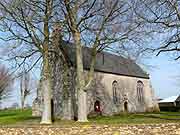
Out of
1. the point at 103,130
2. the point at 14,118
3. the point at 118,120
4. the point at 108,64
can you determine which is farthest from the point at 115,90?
the point at 103,130

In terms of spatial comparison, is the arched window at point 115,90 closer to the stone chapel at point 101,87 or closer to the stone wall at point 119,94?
the stone chapel at point 101,87

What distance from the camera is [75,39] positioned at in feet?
82.7

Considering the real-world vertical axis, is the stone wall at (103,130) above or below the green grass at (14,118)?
below

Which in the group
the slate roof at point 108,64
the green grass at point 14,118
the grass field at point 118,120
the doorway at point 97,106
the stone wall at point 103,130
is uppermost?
the slate roof at point 108,64

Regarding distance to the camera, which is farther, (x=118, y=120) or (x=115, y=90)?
(x=115, y=90)

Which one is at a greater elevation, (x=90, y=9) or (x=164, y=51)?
(x=90, y=9)

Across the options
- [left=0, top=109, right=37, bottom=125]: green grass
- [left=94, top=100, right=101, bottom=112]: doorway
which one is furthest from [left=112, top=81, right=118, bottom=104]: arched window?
[left=0, top=109, right=37, bottom=125]: green grass

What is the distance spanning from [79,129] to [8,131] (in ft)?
14.6

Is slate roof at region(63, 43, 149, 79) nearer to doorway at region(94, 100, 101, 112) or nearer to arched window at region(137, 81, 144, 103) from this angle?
arched window at region(137, 81, 144, 103)

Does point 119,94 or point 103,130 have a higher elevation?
point 119,94

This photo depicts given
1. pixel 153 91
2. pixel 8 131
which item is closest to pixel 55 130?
pixel 8 131

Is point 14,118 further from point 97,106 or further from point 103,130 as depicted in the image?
point 103,130

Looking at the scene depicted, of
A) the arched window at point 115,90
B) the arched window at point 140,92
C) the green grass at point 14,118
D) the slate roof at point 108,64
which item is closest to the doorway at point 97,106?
the arched window at point 115,90

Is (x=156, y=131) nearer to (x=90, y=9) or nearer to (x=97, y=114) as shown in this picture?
(x=90, y=9)
